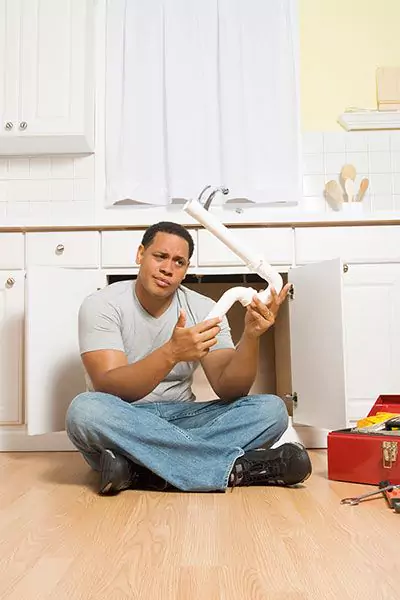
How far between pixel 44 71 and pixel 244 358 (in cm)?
205

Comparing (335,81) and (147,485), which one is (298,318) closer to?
(147,485)

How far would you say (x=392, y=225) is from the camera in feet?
9.60

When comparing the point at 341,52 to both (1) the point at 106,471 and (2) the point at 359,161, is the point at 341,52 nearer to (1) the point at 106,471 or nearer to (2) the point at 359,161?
(2) the point at 359,161

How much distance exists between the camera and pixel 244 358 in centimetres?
214

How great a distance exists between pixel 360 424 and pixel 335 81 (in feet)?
6.95

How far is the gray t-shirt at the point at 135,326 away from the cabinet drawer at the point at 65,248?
601 mm

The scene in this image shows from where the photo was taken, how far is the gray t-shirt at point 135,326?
7.18ft

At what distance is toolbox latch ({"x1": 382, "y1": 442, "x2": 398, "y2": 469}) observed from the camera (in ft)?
6.69

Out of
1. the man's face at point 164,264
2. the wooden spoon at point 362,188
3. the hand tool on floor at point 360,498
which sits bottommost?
the hand tool on floor at point 360,498

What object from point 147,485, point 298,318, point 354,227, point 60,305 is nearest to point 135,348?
point 147,485

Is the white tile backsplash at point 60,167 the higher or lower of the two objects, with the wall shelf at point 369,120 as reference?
lower

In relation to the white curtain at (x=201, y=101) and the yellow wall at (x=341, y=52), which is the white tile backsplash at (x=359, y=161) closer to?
the yellow wall at (x=341, y=52)

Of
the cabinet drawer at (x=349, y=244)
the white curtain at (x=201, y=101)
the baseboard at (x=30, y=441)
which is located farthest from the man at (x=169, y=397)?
the white curtain at (x=201, y=101)

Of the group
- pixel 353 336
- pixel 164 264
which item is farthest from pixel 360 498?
pixel 353 336
